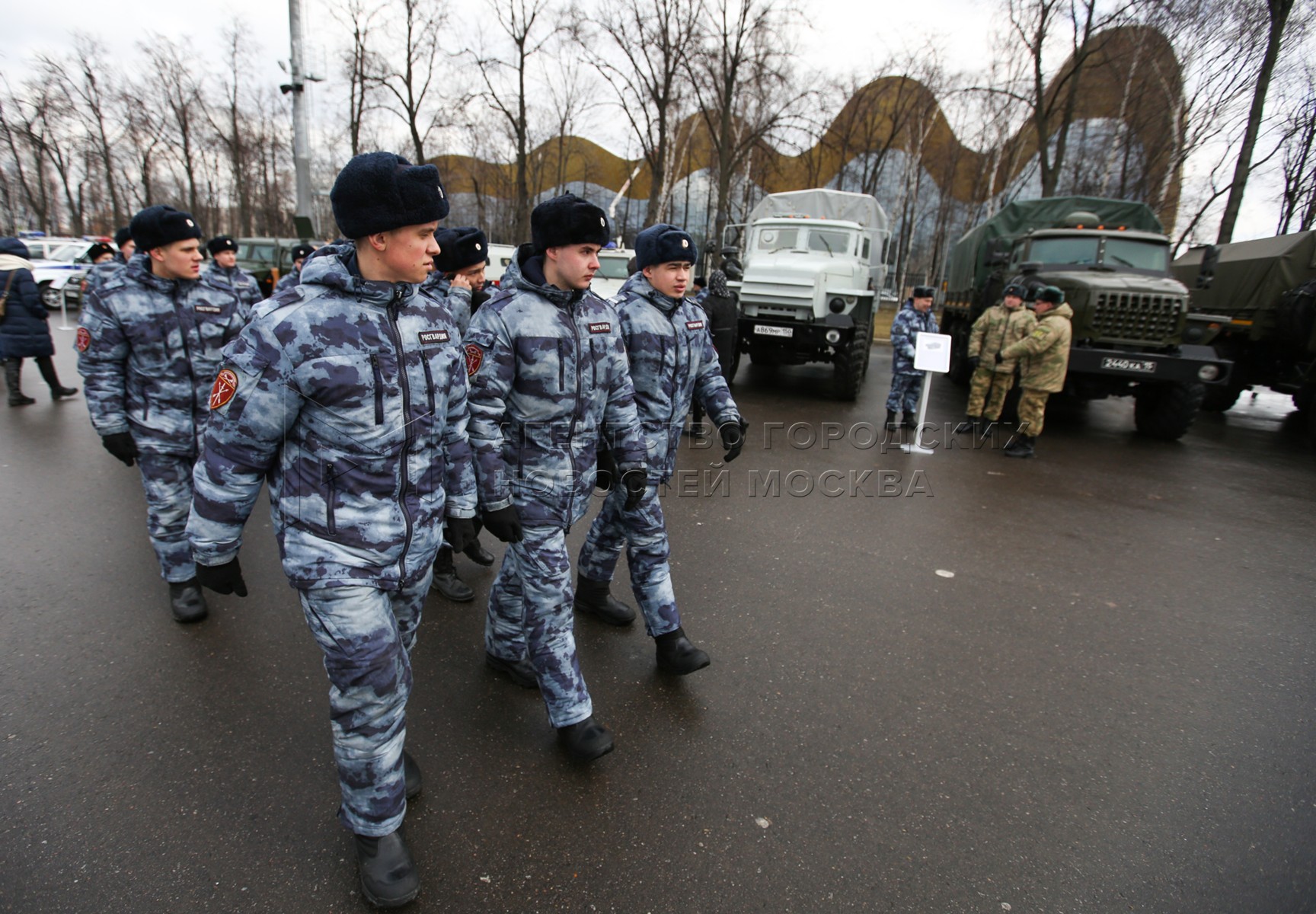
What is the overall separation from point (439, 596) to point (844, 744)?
88.7 inches

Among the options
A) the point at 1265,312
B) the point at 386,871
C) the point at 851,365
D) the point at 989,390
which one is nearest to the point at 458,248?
the point at 386,871

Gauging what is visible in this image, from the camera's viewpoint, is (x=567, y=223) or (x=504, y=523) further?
(x=567, y=223)

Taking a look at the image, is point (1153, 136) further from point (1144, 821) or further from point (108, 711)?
point (108, 711)

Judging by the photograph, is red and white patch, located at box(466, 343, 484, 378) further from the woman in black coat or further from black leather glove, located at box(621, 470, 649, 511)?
the woman in black coat

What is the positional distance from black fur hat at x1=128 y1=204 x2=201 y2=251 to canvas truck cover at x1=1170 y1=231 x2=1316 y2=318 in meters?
12.2

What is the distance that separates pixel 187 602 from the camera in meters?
3.44

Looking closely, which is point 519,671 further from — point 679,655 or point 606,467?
point 606,467

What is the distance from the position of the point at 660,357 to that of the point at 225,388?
1781 millimetres

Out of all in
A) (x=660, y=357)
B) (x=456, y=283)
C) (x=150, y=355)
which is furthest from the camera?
(x=456, y=283)

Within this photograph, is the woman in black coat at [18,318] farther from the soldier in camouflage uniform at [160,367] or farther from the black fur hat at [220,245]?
the soldier in camouflage uniform at [160,367]

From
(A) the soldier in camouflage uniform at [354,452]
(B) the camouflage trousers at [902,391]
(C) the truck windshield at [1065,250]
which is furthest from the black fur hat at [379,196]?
(C) the truck windshield at [1065,250]

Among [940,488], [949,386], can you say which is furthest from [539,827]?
[949,386]

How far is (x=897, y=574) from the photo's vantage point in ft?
14.5

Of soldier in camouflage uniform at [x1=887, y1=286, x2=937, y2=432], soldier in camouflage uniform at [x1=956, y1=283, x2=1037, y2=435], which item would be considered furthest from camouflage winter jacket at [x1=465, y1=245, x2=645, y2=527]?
soldier in camouflage uniform at [x1=956, y1=283, x2=1037, y2=435]
